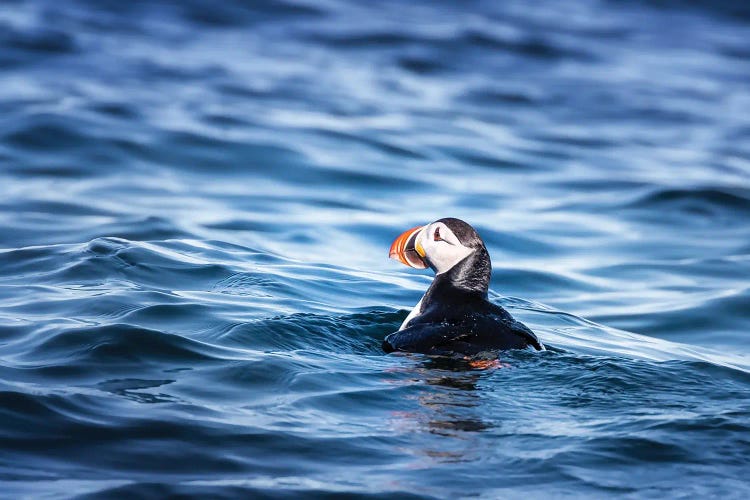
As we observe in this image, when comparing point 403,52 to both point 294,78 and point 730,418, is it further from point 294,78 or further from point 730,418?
point 730,418

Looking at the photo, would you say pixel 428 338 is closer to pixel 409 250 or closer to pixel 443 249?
pixel 443 249

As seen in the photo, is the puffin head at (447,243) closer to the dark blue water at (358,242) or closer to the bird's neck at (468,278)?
the bird's neck at (468,278)

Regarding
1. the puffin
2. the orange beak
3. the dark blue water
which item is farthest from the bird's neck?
the dark blue water

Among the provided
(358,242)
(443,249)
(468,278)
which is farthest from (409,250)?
(358,242)

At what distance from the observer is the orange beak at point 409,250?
23.6 feet

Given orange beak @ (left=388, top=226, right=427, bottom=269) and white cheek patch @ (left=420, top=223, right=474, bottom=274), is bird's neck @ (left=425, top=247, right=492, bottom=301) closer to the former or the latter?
white cheek patch @ (left=420, top=223, right=474, bottom=274)

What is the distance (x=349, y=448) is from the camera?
4898 millimetres

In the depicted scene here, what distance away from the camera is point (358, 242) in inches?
436

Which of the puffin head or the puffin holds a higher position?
the puffin head

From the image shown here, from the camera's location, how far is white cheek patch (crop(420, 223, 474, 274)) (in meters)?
6.87

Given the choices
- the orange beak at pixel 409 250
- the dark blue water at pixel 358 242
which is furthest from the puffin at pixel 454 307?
the dark blue water at pixel 358 242

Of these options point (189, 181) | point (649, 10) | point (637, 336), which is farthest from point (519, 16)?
point (637, 336)

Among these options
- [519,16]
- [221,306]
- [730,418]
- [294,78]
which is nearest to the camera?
[730,418]

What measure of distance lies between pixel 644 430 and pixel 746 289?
5482 mm
